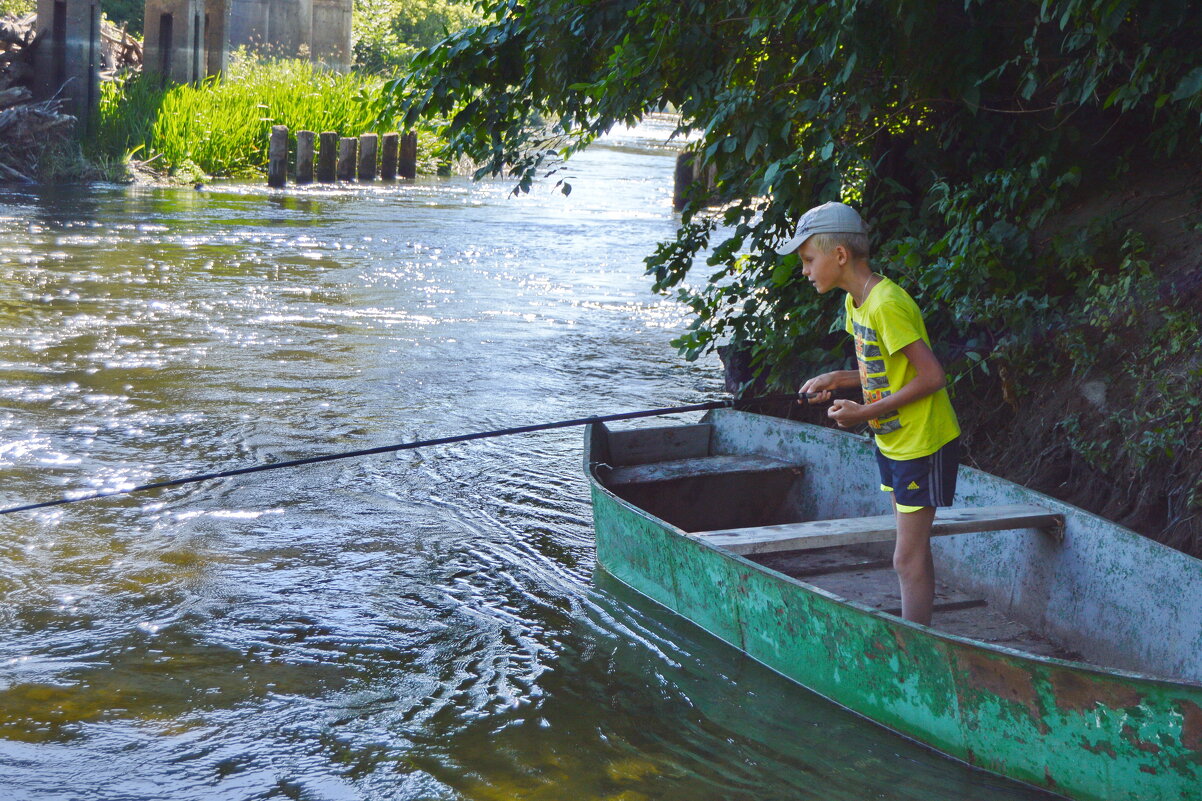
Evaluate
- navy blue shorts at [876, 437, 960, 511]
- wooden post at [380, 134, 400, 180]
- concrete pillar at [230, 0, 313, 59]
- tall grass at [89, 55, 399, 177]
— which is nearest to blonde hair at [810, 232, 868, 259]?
navy blue shorts at [876, 437, 960, 511]

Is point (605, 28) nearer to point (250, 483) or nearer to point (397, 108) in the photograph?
point (397, 108)

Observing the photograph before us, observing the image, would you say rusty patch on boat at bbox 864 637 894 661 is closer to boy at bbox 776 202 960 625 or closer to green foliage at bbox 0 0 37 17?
boy at bbox 776 202 960 625

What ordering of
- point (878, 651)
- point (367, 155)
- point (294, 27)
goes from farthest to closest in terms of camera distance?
point (294, 27), point (367, 155), point (878, 651)

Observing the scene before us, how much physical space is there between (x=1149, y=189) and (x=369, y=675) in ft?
15.4

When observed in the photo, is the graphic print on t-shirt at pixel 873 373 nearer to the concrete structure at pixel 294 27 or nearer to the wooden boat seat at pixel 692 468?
the wooden boat seat at pixel 692 468

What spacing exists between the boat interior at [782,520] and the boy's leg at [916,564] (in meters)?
0.26

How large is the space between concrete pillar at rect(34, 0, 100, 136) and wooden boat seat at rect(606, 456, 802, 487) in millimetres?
18063

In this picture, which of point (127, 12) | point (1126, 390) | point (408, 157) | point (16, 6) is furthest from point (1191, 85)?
point (127, 12)

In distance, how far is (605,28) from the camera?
6.97 meters

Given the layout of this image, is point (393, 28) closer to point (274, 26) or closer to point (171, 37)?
point (274, 26)

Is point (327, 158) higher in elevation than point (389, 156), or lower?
lower

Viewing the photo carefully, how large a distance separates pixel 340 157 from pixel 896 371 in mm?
22264

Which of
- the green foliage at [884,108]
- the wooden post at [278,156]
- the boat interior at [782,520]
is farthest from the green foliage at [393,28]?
the boat interior at [782,520]

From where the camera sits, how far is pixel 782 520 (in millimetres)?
6238
